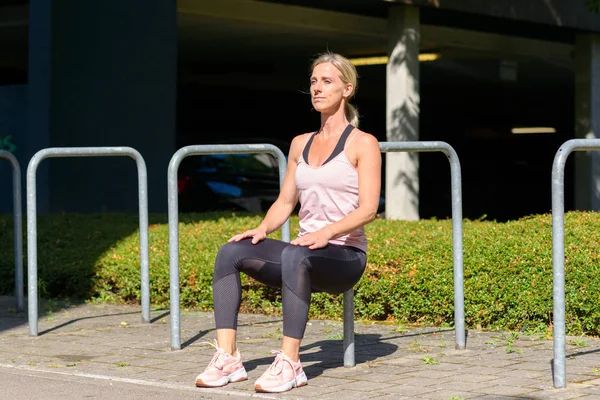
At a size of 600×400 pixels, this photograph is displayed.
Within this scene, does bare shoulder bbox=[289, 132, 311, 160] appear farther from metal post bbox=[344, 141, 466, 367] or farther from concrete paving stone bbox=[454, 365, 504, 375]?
concrete paving stone bbox=[454, 365, 504, 375]

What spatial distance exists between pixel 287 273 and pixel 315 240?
0.62 ft

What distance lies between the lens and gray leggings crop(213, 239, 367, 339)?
17.1ft

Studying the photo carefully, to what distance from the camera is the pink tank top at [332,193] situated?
5461 mm

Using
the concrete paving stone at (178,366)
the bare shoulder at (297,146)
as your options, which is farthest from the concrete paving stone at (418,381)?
the bare shoulder at (297,146)

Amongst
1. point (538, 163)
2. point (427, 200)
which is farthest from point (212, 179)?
point (538, 163)

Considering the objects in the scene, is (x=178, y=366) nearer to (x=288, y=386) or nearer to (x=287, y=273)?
(x=288, y=386)

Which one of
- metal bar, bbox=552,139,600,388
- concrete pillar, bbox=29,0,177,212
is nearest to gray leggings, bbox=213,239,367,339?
metal bar, bbox=552,139,600,388

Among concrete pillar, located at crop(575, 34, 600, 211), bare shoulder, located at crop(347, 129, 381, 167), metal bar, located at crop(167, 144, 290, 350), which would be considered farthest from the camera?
concrete pillar, located at crop(575, 34, 600, 211)

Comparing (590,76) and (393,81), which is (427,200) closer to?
(590,76)

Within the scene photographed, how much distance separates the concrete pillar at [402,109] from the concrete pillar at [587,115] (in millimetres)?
4788

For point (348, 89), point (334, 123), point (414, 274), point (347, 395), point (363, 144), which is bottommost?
point (347, 395)

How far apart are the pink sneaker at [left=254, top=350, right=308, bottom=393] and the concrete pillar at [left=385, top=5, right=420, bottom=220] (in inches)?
431

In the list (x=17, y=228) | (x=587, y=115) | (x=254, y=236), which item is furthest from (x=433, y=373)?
(x=587, y=115)

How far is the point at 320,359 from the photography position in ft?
20.0
